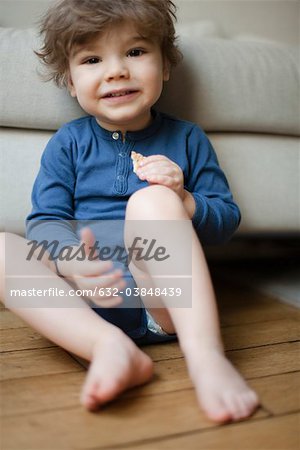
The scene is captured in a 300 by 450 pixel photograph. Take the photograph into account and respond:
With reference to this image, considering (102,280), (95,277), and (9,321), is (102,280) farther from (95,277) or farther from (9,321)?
(9,321)

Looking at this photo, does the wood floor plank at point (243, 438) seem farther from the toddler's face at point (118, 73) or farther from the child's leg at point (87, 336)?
the toddler's face at point (118, 73)

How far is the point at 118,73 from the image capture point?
90 centimetres

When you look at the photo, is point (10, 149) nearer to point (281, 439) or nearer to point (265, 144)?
point (265, 144)

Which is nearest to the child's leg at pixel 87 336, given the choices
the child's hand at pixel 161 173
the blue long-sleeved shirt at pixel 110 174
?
the blue long-sleeved shirt at pixel 110 174

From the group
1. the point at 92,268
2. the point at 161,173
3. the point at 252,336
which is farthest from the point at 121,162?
the point at 252,336

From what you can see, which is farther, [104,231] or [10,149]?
[10,149]

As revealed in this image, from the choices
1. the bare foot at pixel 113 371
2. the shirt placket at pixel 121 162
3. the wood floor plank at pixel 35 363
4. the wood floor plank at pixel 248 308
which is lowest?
the wood floor plank at pixel 248 308

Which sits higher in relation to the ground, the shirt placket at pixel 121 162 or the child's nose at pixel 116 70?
the child's nose at pixel 116 70

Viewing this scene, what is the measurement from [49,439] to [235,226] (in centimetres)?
54

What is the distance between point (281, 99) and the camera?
119cm

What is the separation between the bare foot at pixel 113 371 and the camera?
63 centimetres

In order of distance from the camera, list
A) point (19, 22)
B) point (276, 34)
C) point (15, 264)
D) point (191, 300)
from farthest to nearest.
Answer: point (276, 34) < point (19, 22) < point (15, 264) < point (191, 300)

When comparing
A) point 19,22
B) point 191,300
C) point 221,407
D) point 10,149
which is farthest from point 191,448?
point 19,22

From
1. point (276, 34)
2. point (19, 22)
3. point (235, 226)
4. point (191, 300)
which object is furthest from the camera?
point (276, 34)
